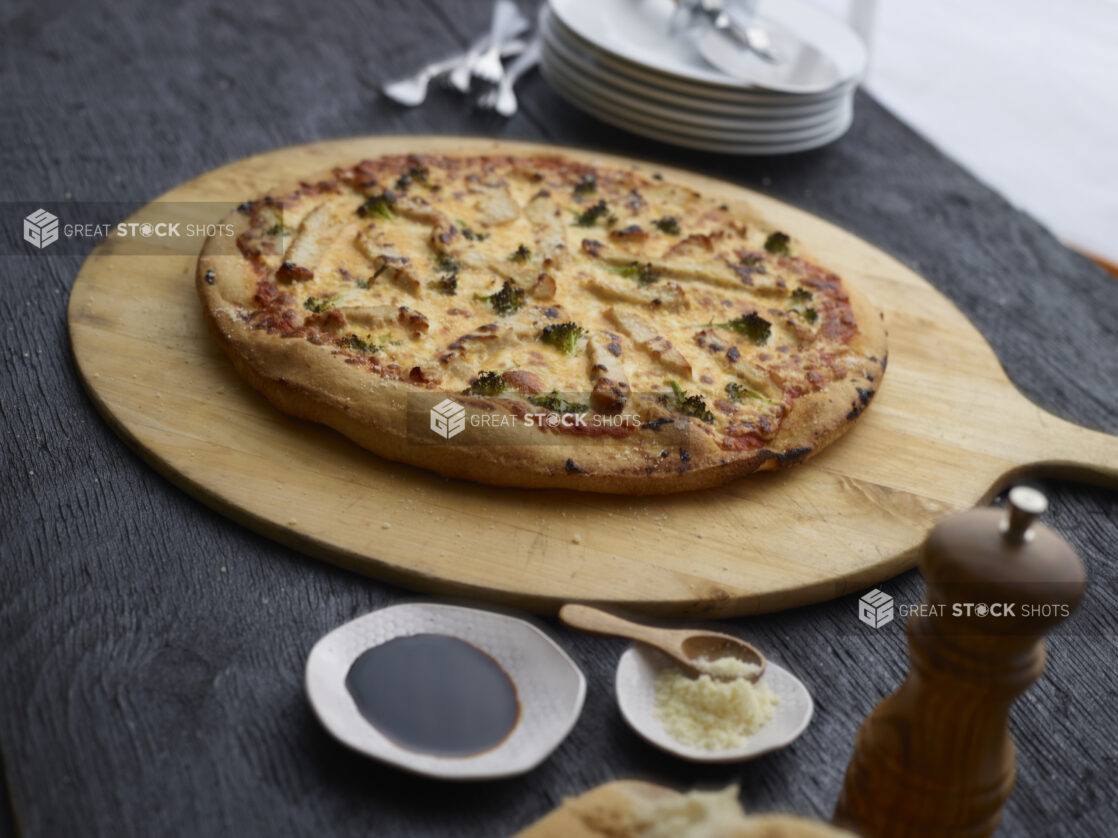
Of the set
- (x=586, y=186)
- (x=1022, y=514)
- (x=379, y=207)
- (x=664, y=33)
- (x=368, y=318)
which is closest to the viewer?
(x=1022, y=514)

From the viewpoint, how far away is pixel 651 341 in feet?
10.0

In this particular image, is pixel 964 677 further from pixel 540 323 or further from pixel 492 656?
pixel 540 323

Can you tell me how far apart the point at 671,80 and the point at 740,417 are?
1.94 meters

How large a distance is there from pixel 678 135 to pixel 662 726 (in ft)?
9.55

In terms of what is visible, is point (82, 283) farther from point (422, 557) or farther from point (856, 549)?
point (856, 549)

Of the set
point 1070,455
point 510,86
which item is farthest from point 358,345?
point 510,86

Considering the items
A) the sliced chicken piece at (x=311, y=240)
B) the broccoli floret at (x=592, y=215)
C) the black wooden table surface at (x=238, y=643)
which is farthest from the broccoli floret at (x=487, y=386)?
the broccoli floret at (x=592, y=215)

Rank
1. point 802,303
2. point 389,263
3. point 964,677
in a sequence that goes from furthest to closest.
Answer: point 802,303 < point 389,263 < point 964,677

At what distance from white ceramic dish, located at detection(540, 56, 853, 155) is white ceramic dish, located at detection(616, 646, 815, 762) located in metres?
2.67

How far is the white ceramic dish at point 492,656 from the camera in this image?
1.88m

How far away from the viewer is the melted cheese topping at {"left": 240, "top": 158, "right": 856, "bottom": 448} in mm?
2883

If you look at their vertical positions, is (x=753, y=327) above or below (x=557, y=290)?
above

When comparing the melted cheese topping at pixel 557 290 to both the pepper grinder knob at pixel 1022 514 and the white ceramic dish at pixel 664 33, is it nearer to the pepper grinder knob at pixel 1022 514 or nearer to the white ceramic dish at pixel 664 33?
the white ceramic dish at pixel 664 33

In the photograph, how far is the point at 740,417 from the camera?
9.35ft
